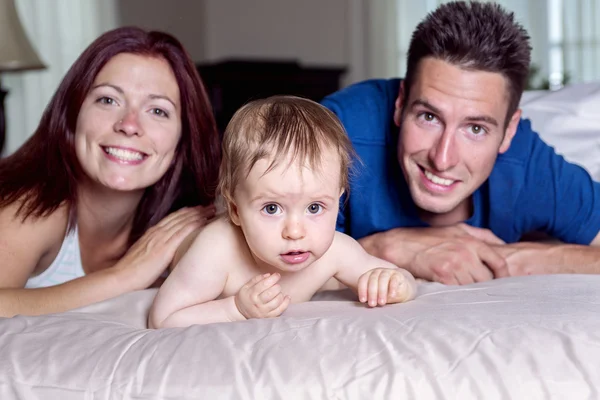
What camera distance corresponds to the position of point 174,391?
0.99 metres

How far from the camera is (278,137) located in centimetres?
123

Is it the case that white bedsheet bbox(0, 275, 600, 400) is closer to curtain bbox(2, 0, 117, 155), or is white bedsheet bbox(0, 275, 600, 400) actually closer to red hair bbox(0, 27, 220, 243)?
red hair bbox(0, 27, 220, 243)

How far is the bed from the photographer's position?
3.16 feet

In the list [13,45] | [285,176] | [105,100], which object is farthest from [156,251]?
[13,45]

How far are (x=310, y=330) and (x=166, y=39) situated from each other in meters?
0.98

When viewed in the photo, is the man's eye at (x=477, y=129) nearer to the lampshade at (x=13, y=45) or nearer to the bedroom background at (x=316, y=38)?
the lampshade at (x=13, y=45)

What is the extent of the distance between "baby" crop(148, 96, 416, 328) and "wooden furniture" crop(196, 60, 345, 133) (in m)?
3.63

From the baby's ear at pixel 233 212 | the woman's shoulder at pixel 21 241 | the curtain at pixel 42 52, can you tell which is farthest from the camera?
the curtain at pixel 42 52

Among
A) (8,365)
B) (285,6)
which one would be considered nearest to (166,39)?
(8,365)

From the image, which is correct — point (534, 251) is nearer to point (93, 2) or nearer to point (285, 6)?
point (93, 2)

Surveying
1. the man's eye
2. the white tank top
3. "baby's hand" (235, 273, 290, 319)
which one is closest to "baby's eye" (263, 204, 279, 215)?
"baby's hand" (235, 273, 290, 319)

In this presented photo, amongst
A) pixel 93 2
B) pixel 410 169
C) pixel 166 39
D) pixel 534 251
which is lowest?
pixel 534 251

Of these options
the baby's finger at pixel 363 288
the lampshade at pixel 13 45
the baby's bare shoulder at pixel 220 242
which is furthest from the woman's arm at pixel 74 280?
the lampshade at pixel 13 45

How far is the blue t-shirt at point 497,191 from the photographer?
6.10 ft
